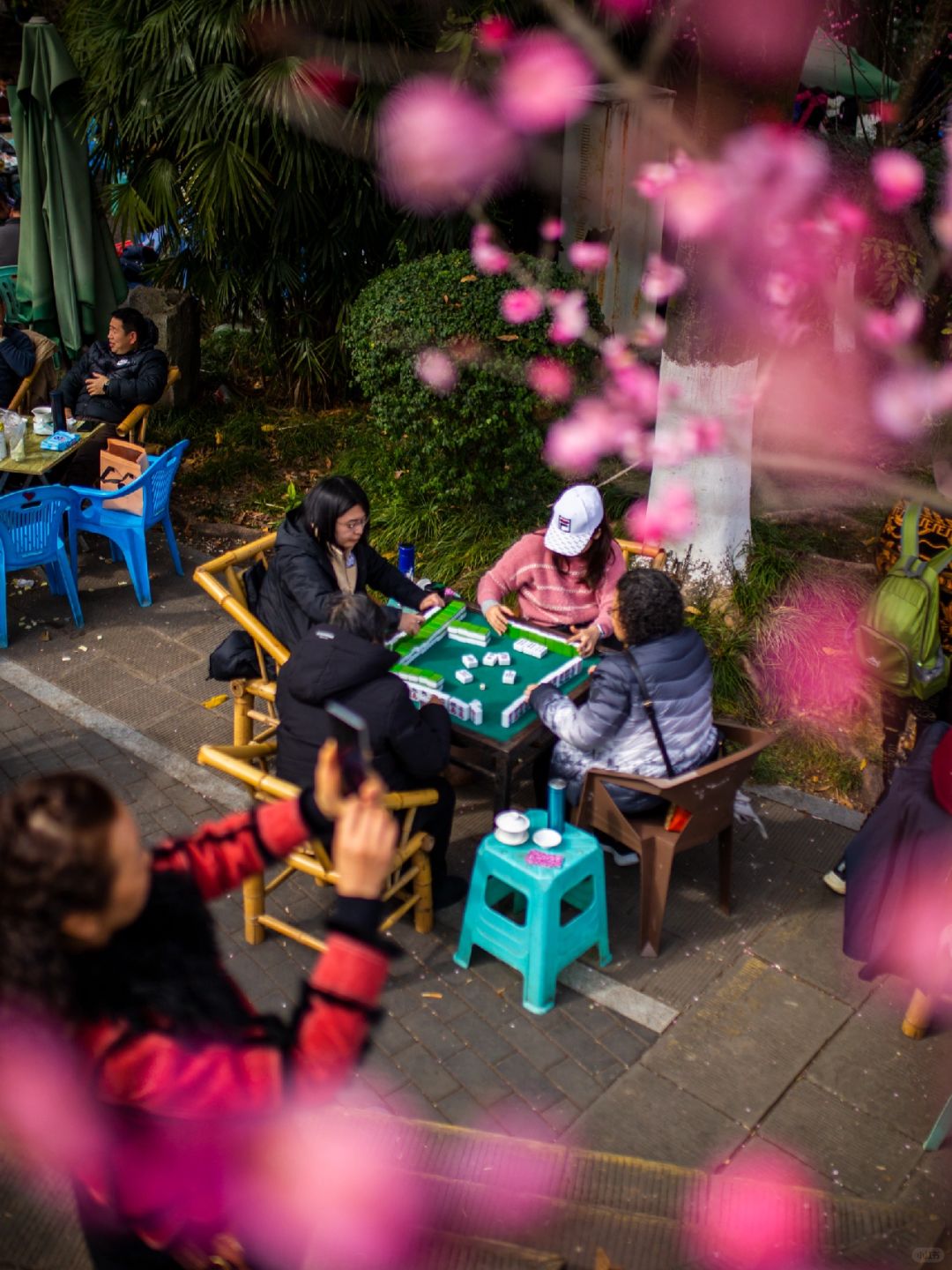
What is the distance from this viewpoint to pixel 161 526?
26.3 ft

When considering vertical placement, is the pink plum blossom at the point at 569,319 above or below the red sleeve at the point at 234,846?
above

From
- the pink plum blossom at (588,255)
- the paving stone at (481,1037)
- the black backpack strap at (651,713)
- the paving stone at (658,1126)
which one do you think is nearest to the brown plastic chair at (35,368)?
the pink plum blossom at (588,255)

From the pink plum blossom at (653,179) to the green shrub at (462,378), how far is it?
1.92m

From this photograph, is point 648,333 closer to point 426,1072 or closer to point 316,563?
point 316,563

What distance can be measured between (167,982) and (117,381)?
6.23m

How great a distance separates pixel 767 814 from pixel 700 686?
123cm

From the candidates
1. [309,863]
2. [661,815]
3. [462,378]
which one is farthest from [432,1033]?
[462,378]

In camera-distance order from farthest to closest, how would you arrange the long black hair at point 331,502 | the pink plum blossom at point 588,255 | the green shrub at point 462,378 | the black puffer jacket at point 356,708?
1. the pink plum blossom at point 588,255
2. the green shrub at point 462,378
3. the long black hair at point 331,502
4. the black puffer jacket at point 356,708

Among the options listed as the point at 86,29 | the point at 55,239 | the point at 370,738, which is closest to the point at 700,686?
the point at 370,738

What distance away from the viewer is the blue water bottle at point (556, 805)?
3.95 m

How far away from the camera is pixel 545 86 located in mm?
8766

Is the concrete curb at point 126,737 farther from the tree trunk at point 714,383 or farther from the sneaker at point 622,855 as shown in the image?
the tree trunk at point 714,383

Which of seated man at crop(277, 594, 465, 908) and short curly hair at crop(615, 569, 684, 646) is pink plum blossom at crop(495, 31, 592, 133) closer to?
short curly hair at crop(615, 569, 684, 646)

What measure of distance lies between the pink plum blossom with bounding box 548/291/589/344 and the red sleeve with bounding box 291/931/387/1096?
16.1ft
